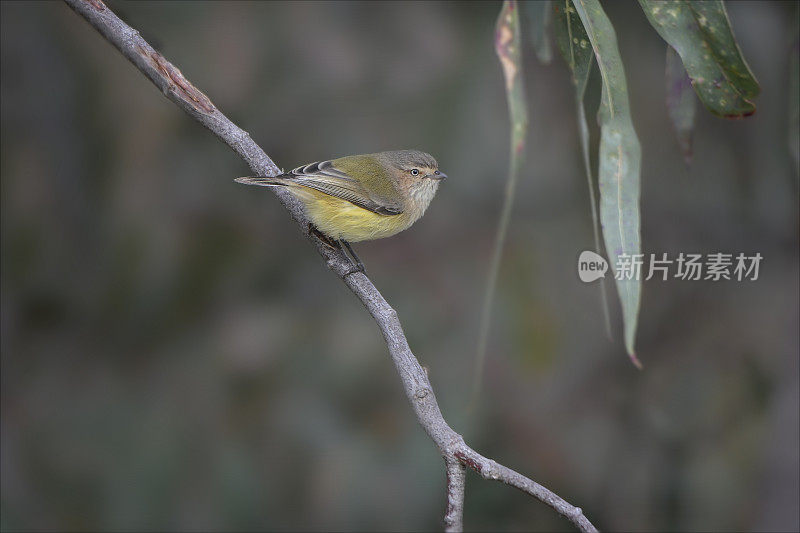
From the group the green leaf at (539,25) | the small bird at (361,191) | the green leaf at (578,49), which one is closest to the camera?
the green leaf at (578,49)

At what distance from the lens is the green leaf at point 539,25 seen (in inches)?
95.0

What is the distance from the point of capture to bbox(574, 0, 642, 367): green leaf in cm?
179

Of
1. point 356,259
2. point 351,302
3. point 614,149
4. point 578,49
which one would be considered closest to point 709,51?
point 578,49

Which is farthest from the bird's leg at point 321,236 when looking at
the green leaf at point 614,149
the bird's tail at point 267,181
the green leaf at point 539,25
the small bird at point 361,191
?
the green leaf at point 614,149

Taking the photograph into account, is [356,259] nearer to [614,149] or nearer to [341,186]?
[341,186]

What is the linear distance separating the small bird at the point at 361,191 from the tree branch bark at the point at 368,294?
0.07 meters

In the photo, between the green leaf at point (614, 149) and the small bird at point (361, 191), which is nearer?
the green leaf at point (614, 149)

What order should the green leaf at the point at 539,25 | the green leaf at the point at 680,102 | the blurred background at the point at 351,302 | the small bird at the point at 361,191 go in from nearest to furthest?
the green leaf at the point at 539,25
the green leaf at the point at 680,102
the small bird at the point at 361,191
the blurred background at the point at 351,302

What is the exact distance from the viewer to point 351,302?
4289 millimetres

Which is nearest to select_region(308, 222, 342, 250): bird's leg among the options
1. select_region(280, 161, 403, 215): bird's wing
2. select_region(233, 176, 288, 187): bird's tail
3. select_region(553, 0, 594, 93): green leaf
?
select_region(280, 161, 403, 215): bird's wing

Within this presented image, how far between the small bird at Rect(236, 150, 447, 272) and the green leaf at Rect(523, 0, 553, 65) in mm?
855

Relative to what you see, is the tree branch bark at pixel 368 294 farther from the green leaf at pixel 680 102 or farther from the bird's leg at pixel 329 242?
the green leaf at pixel 680 102

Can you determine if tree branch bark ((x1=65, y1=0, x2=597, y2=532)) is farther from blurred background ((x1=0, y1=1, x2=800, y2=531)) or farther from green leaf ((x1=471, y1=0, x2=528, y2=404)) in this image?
blurred background ((x1=0, y1=1, x2=800, y2=531))

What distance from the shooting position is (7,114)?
13.5 feet
